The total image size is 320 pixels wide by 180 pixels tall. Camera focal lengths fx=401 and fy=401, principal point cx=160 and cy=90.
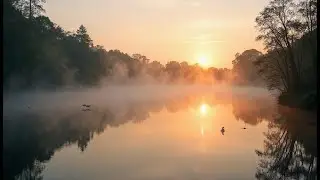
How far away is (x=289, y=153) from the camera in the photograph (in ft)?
55.2

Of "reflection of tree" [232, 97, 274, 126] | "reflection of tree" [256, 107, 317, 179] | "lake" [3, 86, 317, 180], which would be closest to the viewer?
"reflection of tree" [256, 107, 317, 179]

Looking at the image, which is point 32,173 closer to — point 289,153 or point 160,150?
point 160,150

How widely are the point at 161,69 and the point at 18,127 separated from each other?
490 feet

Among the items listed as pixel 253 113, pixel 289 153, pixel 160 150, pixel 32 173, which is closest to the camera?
pixel 32 173

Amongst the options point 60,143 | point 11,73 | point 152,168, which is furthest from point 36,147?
point 11,73

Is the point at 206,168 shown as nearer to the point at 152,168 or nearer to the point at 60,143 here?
the point at 152,168

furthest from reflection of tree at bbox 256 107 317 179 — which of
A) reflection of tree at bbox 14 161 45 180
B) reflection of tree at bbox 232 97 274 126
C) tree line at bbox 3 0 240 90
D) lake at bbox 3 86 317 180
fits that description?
tree line at bbox 3 0 240 90

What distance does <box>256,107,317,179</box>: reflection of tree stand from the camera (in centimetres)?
1338

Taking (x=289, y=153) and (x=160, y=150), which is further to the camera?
(x=160, y=150)

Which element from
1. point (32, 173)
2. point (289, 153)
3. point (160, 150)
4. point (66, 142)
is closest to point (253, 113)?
point (289, 153)

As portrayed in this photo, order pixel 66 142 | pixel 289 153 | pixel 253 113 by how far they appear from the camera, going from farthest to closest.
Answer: pixel 253 113 < pixel 66 142 < pixel 289 153

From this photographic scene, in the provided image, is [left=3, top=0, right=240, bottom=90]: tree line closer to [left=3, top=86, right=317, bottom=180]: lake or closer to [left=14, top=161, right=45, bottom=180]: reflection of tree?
[left=3, top=86, right=317, bottom=180]: lake

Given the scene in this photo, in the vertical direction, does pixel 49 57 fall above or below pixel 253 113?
above

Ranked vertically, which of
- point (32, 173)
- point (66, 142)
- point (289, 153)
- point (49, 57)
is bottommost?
point (66, 142)
